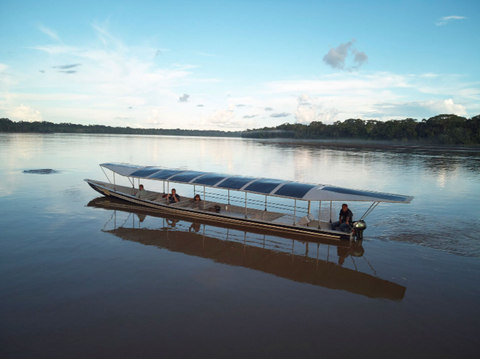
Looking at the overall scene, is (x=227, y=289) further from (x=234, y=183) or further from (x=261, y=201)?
(x=261, y=201)

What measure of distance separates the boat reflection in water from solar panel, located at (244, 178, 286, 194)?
2.15m

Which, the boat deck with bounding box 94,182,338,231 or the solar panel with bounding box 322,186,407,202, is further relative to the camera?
the boat deck with bounding box 94,182,338,231

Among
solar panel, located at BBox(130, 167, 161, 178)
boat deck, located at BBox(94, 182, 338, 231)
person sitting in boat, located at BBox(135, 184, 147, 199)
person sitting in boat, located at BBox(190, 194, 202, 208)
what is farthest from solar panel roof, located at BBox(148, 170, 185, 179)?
person sitting in boat, located at BBox(190, 194, 202, 208)

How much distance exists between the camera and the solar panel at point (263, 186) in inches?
640

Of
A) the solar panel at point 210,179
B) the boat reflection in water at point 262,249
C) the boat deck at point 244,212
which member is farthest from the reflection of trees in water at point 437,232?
the solar panel at point 210,179

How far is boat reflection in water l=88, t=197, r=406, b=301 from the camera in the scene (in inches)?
452

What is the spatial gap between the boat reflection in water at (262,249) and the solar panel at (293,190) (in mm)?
2122

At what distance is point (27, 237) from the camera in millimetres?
14617

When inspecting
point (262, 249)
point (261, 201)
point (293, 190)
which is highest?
point (293, 190)

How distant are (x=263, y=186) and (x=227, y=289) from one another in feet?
23.1

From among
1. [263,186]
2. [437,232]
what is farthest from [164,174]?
[437,232]

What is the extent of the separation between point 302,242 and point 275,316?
21.9 feet

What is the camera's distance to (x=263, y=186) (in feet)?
54.6

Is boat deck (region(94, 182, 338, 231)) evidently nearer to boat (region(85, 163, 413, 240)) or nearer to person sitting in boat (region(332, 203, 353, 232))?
boat (region(85, 163, 413, 240))
